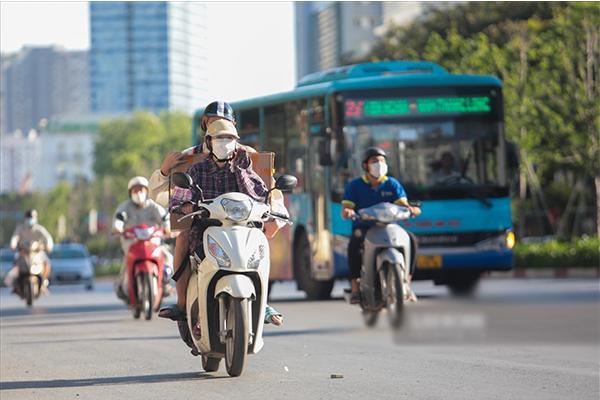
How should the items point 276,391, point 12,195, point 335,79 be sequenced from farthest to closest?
1. point 12,195
2. point 335,79
3. point 276,391

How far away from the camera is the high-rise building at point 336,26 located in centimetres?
13575

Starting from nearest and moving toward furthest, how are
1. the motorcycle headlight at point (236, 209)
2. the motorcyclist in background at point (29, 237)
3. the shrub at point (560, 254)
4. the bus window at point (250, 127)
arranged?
the motorcycle headlight at point (236, 209), the bus window at point (250, 127), the motorcyclist in background at point (29, 237), the shrub at point (560, 254)

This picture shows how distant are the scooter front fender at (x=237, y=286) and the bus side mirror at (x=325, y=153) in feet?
38.8

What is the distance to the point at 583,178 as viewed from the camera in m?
49.8

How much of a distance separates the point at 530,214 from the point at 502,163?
45406mm

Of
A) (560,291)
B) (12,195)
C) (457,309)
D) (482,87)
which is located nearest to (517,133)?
A: (560,291)

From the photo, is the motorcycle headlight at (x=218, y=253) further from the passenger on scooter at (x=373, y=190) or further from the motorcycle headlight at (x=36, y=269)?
the motorcycle headlight at (x=36, y=269)

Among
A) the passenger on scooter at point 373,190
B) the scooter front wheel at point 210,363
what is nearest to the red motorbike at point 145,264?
the passenger on scooter at point 373,190

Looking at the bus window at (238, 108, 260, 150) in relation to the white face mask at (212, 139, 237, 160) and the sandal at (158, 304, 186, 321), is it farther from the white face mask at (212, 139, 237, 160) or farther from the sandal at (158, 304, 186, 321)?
the white face mask at (212, 139, 237, 160)

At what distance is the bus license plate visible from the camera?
23266 mm

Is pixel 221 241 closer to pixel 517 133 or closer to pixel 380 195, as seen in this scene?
pixel 380 195

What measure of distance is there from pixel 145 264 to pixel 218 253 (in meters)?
9.62

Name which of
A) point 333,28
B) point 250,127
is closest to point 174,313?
point 250,127

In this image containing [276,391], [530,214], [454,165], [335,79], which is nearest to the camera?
[276,391]
